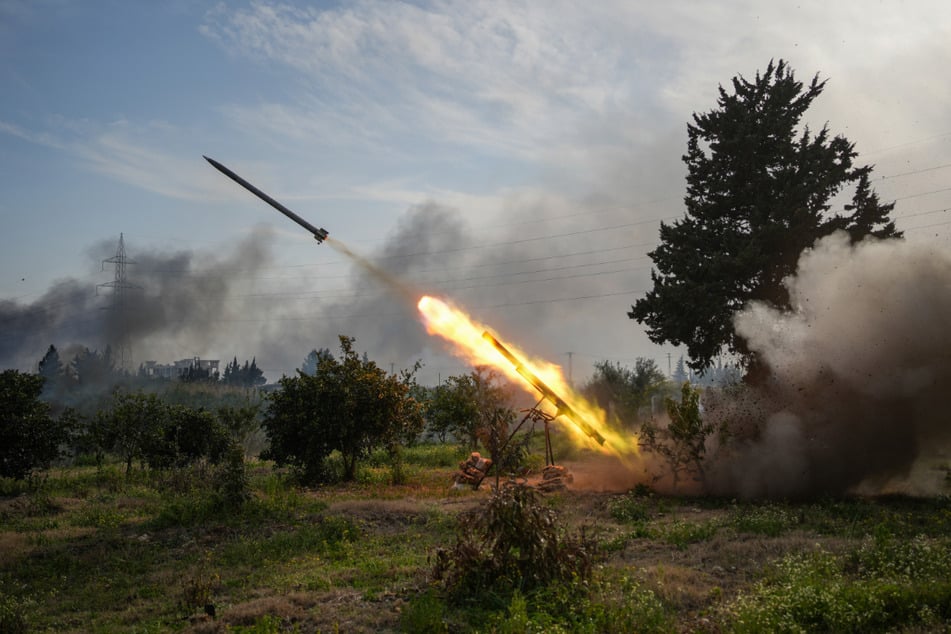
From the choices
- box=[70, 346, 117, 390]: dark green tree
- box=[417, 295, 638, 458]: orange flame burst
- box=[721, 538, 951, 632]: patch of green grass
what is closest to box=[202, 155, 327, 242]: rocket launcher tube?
box=[417, 295, 638, 458]: orange flame burst

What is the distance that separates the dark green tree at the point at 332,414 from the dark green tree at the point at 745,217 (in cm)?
1737

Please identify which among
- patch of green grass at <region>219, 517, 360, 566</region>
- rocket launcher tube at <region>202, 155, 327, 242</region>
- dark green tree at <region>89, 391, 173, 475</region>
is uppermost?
rocket launcher tube at <region>202, 155, 327, 242</region>

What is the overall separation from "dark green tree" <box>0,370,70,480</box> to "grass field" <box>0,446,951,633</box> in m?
2.40

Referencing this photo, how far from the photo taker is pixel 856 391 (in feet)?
68.3

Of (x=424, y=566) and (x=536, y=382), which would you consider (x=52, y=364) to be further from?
(x=424, y=566)

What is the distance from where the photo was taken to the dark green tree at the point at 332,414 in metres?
26.5

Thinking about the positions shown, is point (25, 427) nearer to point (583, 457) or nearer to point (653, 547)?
point (653, 547)

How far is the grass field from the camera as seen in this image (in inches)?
413

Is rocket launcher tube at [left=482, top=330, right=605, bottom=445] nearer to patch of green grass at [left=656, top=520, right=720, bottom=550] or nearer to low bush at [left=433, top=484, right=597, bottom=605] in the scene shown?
patch of green grass at [left=656, top=520, right=720, bottom=550]

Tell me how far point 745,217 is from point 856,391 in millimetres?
19459

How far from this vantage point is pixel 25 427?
79.5 feet

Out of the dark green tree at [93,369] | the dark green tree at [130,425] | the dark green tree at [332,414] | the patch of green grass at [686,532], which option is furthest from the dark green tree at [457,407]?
the dark green tree at [93,369]

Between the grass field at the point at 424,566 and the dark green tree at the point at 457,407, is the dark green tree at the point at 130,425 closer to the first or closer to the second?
the grass field at the point at 424,566

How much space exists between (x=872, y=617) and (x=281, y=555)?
1148 centimetres
